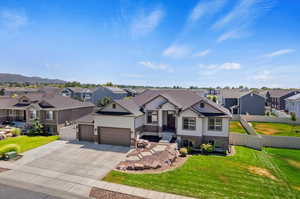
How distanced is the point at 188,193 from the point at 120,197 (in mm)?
4117

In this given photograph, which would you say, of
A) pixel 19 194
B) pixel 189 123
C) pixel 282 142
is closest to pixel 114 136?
pixel 189 123

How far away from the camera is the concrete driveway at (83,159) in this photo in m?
13.9

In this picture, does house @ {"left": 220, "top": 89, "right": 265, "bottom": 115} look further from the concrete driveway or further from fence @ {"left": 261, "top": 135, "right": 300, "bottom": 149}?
the concrete driveway

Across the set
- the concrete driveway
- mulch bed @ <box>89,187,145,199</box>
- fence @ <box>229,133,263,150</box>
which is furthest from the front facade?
mulch bed @ <box>89,187,145,199</box>

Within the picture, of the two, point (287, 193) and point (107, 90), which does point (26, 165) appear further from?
point (107, 90)

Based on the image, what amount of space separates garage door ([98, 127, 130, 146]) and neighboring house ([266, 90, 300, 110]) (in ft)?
175

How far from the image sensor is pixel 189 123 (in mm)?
19922

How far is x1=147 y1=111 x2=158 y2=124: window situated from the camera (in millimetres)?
21767

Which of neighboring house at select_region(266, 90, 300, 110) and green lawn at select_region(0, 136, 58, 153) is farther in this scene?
neighboring house at select_region(266, 90, 300, 110)

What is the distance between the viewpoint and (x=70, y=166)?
14.7 meters

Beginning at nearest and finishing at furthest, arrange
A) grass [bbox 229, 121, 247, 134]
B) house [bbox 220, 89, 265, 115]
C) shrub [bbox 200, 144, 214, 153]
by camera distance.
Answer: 1. shrub [bbox 200, 144, 214, 153]
2. grass [bbox 229, 121, 247, 134]
3. house [bbox 220, 89, 265, 115]

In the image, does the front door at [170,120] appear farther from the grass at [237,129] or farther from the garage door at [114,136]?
the grass at [237,129]

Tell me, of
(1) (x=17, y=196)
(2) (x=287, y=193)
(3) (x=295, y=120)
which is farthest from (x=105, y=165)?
(3) (x=295, y=120)

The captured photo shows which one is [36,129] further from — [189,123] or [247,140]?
[247,140]
